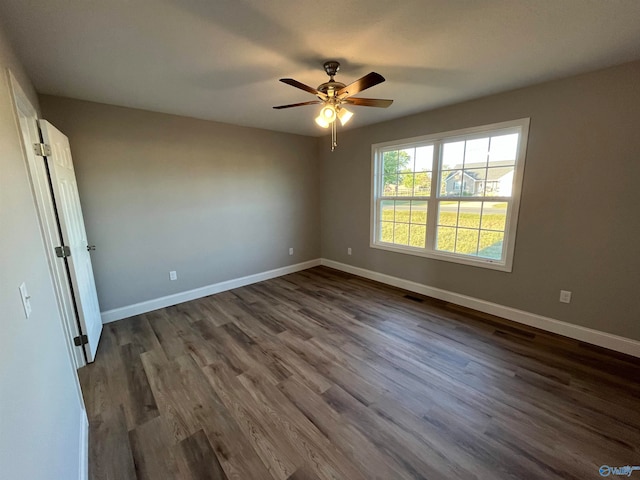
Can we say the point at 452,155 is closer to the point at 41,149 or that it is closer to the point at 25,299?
the point at 25,299

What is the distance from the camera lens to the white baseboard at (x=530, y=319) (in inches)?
93.9

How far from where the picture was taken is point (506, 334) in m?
2.71

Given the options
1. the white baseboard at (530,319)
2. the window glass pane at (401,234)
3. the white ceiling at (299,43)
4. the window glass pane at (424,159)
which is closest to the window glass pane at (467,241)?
the white baseboard at (530,319)

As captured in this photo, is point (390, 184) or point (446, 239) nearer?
point (446, 239)

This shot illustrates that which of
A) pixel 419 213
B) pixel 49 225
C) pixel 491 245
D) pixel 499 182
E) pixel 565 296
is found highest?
pixel 499 182

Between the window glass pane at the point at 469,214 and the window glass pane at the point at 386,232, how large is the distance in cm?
103

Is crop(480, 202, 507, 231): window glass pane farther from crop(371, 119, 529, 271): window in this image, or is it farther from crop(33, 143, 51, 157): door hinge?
crop(33, 143, 51, 157): door hinge

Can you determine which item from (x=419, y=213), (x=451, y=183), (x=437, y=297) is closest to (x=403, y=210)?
(x=419, y=213)

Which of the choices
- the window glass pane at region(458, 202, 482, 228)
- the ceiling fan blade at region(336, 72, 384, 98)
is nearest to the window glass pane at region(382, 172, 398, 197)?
the window glass pane at region(458, 202, 482, 228)

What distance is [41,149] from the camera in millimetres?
2023

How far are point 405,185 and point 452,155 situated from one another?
73 centimetres

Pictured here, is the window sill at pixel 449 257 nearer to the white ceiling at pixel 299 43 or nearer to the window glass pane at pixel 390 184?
the window glass pane at pixel 390 184

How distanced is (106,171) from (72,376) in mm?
2222

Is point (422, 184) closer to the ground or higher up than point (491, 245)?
higher up
